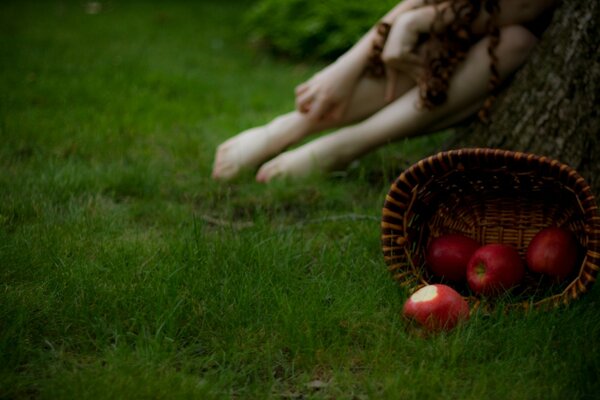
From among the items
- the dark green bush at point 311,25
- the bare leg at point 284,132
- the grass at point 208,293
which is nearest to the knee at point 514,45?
the bare leg at point 284,132

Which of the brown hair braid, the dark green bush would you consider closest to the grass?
the brown hair braid

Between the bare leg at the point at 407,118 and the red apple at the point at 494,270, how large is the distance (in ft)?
3.13

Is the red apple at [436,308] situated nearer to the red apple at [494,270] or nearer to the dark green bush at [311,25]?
the red apple at [494,270]

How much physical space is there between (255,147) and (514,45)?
3.75 feet

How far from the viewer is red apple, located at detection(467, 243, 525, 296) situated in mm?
1885

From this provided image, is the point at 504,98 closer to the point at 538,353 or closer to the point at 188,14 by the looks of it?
the point at 538,353

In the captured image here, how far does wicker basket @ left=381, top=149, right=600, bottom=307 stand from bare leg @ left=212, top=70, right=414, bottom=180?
3.08 feet

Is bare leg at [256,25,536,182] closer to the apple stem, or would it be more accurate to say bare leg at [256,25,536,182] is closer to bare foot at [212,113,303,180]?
bare foot at [212,113,303,180]

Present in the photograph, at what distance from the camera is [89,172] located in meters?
2.86

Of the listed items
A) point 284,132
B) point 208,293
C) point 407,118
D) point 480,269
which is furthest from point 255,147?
point 480,269

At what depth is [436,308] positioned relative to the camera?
1712 millimetres

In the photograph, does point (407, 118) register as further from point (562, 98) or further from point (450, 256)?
point (450, 256)

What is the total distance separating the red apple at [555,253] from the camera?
73.8 inches

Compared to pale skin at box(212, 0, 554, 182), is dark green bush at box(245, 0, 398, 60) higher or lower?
higher
